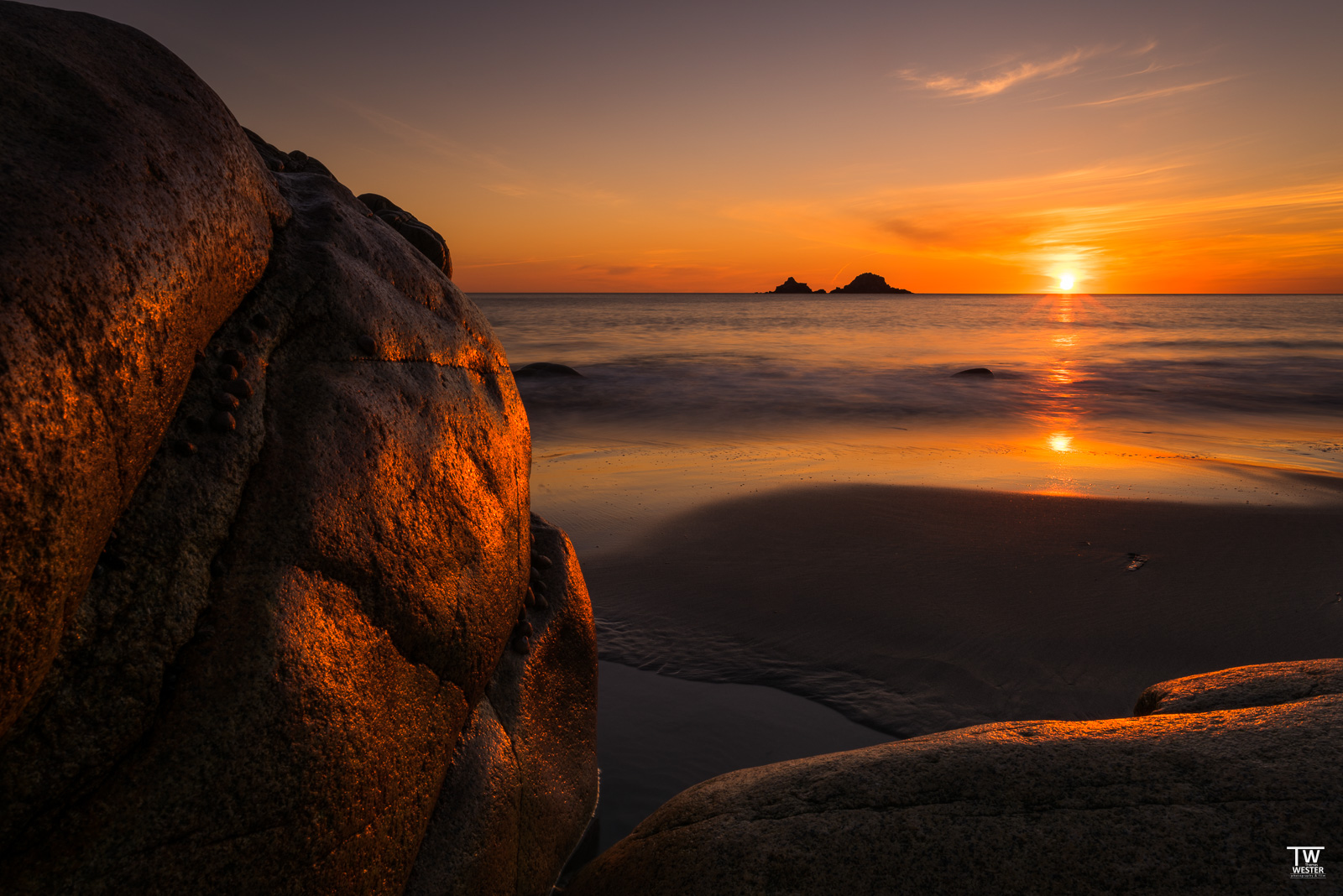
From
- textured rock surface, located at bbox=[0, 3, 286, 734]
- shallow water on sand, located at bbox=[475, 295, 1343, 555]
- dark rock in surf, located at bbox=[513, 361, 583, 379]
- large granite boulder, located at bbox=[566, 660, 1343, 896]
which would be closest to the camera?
textured rock surface, located at bbox=[0, 3, 286, 734]

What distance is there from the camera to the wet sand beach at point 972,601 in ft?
14.1

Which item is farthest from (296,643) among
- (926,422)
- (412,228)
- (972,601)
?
(926,422)

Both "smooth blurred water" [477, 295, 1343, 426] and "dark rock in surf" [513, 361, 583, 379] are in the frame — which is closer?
"smooth blurred water" [477, 295, 1343, 426]

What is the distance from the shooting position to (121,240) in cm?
164

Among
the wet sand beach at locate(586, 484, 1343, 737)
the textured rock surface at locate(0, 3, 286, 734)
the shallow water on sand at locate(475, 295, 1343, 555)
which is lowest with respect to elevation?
the wet sand beach at locate(586, 484, 1343, 737)

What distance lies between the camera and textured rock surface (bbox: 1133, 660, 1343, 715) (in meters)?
2.57

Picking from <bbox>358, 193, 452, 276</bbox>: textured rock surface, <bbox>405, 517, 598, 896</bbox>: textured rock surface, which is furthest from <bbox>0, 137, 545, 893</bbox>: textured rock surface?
<bbox>358, 193, 452, 276</bbox>: textured rock surface

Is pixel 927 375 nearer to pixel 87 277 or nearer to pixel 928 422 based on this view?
pixel 928 422

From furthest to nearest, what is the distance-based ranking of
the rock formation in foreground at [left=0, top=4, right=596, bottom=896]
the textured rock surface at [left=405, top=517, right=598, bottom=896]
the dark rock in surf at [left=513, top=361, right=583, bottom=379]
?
the dark rock in surf at [left=513, top=361, right=583, bottom=379]
the textured rock surface at [left=405, top=517, right=598, bottom=896]
the rock formation in foreground at [left=0, top=4, right=596, bottom=896]

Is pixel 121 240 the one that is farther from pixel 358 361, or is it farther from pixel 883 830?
pixel 883 830

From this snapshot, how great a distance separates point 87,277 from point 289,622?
875 mm

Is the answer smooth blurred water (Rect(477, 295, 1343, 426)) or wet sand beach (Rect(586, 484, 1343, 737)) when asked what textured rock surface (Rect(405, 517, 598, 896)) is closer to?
wet sand beach (Rect(586, 484, 1343, 737))

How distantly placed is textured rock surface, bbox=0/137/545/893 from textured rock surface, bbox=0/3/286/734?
13 cm

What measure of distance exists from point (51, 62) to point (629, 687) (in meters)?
3.73
